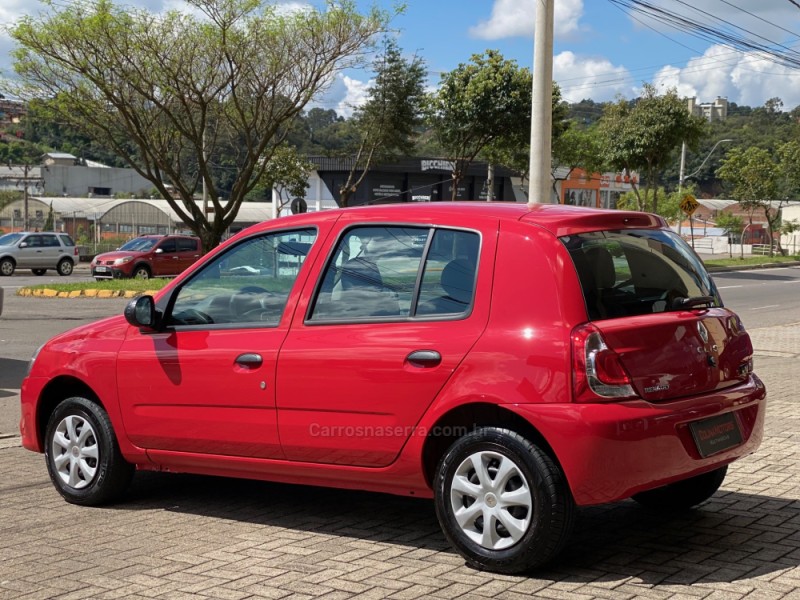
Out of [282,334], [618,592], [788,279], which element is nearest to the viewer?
[618,592]

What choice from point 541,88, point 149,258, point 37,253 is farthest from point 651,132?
point 541,88

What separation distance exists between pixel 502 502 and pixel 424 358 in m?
0.76

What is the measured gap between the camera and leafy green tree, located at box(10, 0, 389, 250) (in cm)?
2725

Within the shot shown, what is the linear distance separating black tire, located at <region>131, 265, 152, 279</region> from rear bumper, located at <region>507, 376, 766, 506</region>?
30.4 metres

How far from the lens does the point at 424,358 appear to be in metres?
4.96

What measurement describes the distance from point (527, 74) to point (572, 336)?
124 feet

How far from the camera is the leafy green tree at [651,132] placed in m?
41.3

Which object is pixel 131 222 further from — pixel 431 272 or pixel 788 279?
pixel 431 272

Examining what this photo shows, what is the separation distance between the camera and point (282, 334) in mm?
5469

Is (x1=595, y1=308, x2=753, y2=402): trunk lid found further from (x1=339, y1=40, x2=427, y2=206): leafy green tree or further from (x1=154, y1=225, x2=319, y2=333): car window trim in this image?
(x1=339, y1=40, x2=427, y2=206): leafy green tree

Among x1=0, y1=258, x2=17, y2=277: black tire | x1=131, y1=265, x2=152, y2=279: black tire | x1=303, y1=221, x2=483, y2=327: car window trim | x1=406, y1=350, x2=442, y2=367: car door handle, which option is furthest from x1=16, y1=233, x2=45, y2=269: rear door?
x1=406, y1=350, x2=442, y2=367: car door handle

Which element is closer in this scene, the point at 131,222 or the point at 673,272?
the point at 673,272

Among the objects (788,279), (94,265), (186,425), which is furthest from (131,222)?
(186,425)

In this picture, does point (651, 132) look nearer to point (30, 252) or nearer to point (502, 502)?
point (30, 252)
